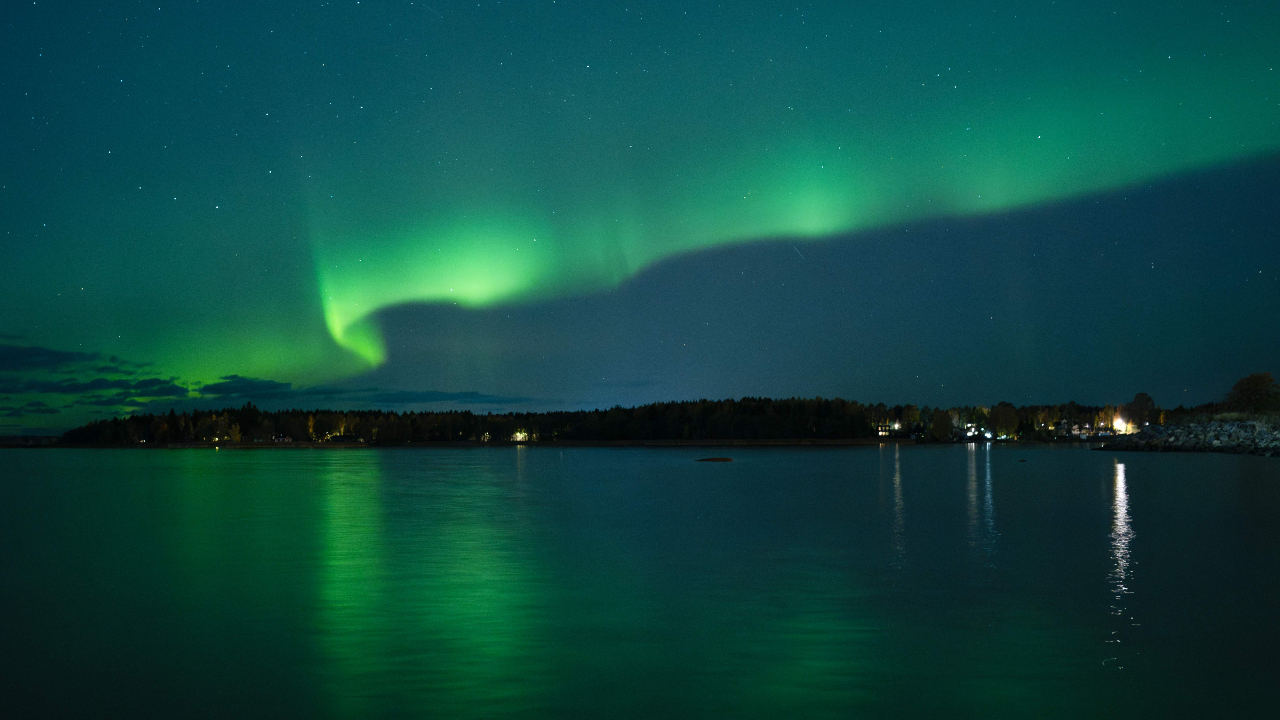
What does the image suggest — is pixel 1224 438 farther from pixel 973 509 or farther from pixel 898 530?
pixel 898 530

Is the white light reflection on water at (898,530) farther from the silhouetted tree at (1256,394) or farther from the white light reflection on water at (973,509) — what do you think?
the silhouetted tree at (1256,394)

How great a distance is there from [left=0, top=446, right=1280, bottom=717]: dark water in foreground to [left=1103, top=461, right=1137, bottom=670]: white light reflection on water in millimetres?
164

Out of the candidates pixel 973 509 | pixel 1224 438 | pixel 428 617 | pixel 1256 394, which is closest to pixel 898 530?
pixel 973 509

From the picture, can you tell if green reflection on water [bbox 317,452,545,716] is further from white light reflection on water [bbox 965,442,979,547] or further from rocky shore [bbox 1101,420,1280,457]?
rocky shore [bbox 1101,420,1280,457]

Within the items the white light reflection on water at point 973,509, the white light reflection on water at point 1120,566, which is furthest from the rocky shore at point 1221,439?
the white light reflection on water at point 1120,566

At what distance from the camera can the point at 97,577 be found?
27875 millimetres

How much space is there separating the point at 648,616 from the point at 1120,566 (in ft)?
50.5

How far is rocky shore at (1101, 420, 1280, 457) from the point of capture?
130 metres

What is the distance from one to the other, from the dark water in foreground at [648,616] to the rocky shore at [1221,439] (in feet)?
329

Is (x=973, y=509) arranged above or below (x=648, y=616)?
below

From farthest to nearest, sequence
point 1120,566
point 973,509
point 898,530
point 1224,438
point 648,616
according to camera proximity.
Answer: point 1224,438, point 973,509, point 898,530, point 1120,566, point 648,616

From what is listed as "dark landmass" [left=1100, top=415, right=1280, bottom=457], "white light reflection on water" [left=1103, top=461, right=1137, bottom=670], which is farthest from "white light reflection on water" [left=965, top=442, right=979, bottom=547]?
"dark landmass" [left=1100, top=415, right=1280, bottom=457]

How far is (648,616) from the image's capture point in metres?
20.9

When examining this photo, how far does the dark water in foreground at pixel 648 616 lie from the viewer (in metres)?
14.6
